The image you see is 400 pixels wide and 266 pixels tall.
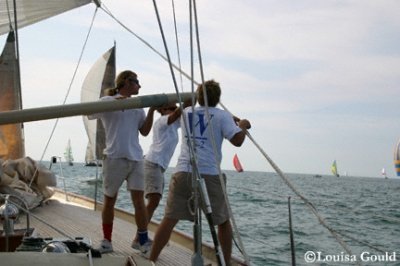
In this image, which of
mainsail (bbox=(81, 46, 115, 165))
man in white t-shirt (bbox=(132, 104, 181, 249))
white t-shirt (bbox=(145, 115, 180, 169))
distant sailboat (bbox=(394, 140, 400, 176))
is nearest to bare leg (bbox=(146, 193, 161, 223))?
man in white t-shirt (bbox=(132, 104, 181, 249))

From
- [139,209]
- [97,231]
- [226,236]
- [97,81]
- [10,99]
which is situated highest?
[97,81]

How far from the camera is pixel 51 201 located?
739 centimetres

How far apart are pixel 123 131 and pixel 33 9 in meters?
3.23

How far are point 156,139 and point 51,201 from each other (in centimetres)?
331

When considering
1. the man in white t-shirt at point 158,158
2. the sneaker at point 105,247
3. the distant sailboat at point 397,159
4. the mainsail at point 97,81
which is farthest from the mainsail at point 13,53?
the distant sailboat at point 397,159

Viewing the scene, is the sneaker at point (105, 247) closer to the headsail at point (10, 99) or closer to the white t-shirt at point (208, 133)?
the white t-shirt at point (208, 133)

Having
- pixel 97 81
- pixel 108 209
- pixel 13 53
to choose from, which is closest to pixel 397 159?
pixel 97 81

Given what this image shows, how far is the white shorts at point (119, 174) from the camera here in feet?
12.7

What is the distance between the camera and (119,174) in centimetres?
388

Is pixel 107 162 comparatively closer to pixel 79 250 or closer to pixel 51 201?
pixel 79 250

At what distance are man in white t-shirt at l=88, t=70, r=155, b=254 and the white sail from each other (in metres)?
2.63

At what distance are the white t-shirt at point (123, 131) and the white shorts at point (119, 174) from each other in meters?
0.05

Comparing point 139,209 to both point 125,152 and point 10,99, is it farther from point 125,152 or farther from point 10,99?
point 10,99

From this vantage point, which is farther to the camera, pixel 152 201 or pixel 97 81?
pixel 97 81
